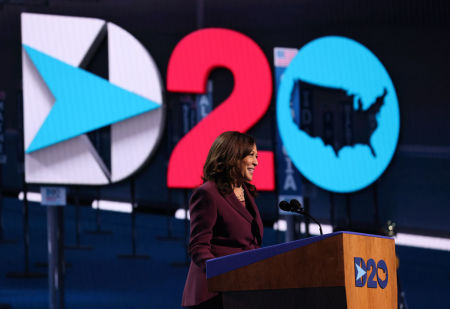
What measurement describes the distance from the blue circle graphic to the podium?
322 centimetres

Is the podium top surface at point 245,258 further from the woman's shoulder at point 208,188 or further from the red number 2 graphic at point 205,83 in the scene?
the red number 2 graphic at point 205,83

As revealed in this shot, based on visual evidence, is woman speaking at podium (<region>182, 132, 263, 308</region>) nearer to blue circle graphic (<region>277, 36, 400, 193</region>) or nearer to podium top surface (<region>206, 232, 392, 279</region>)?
podium top surface (<region>206, 232, 392, 279</region>)

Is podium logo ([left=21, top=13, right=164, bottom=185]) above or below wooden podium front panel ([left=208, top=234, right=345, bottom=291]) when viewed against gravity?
above

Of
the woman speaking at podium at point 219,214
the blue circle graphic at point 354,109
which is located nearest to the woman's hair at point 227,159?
the woman speaking at podium at point 219,214

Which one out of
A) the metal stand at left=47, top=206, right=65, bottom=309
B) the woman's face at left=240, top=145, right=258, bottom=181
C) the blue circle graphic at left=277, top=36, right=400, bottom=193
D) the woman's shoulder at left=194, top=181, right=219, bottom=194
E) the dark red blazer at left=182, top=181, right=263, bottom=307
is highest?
the blue circle graphic at left=277, top=36, right=400, bottom=193

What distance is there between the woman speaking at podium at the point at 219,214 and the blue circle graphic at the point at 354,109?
3.00 meters

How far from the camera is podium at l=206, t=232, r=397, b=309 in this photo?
5.90 feet

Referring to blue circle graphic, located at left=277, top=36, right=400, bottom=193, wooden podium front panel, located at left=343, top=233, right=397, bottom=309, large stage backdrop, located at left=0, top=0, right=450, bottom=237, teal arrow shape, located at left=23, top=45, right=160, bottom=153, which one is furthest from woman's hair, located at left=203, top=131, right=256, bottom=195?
blue circle graphic, located at left=277, top=36, right=400, bottom=193

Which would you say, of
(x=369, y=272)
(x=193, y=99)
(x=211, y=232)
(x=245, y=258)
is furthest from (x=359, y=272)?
(x=193, y=99)

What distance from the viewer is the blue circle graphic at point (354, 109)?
530 centimetres

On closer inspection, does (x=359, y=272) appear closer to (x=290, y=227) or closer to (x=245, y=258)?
(x=245, y=258)

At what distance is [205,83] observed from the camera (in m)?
5.15

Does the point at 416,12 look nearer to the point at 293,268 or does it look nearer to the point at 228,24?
the point at 228,24

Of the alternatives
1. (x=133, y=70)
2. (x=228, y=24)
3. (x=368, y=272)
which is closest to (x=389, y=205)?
(x=228, y=24)
